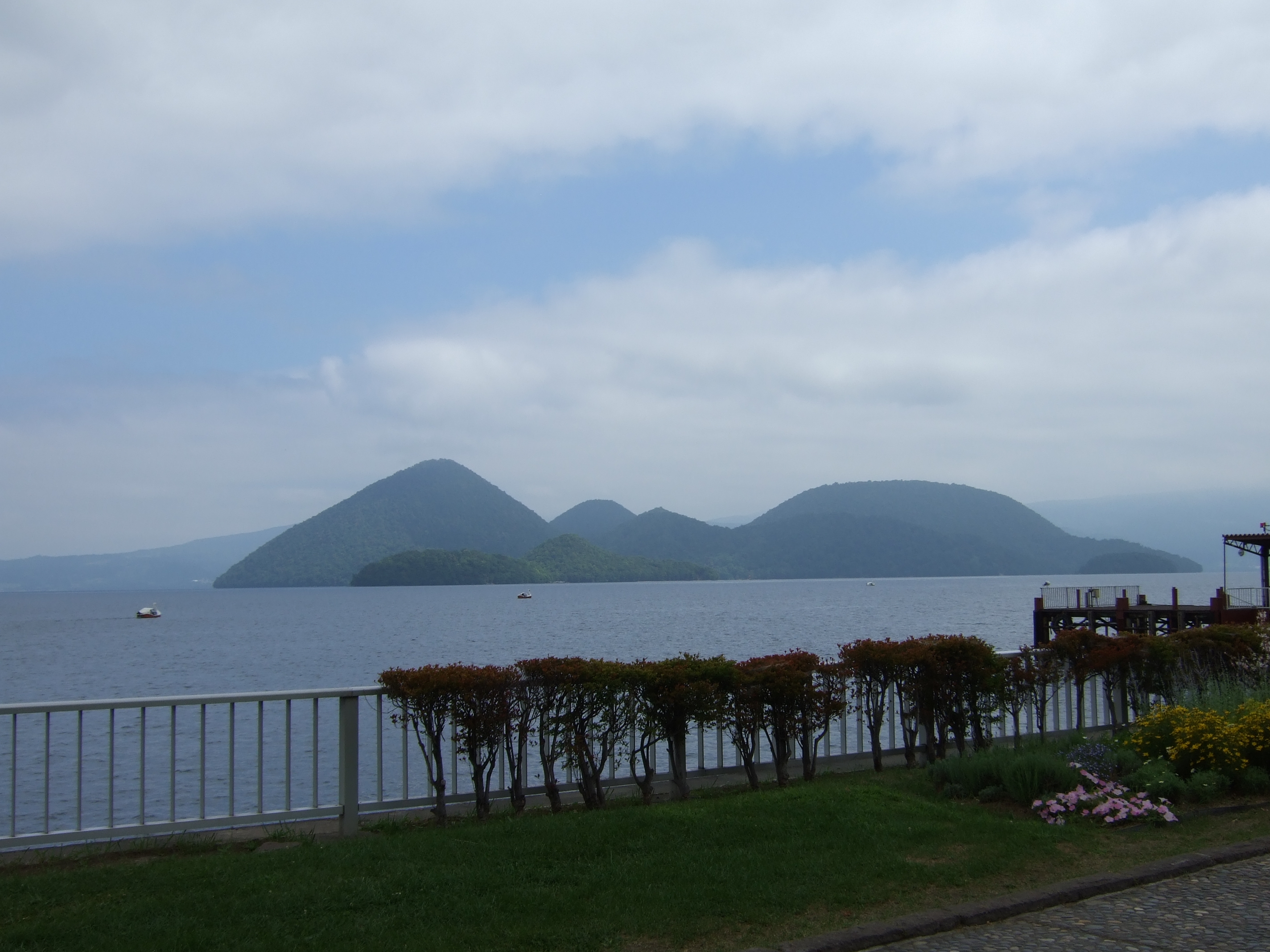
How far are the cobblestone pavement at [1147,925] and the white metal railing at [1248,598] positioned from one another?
32.8 metres

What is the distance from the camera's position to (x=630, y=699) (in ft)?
Answer: 28.3

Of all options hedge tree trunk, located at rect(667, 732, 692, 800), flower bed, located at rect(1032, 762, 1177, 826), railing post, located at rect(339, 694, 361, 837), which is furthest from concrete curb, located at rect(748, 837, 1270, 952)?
railing post, located at rect(339, 694, 361, 837)

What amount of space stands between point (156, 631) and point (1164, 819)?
10226cm

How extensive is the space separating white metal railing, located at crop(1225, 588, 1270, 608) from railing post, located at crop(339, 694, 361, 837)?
34.3 m

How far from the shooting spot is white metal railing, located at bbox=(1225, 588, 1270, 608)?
35.7 m

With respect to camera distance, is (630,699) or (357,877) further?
(630,699)

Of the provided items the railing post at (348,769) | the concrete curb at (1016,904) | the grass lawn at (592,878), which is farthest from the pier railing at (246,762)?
the concrete curb at (1016,904)

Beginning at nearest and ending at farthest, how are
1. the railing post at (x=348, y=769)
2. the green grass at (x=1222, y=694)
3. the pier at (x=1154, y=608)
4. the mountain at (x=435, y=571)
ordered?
the railing post at (x=348, y=769) < the green grass at (x=1222, y=694) < the pier at (x=1154, y=608) < the mountain at (x=435, y=571)

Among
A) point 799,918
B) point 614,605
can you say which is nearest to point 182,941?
point 799,918

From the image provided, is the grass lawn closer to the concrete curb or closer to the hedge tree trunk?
the concrete curb

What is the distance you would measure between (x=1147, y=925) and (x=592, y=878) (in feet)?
9.83

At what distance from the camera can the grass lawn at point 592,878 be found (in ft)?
17.2

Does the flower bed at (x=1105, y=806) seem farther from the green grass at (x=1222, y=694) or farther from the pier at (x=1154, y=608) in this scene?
the pier at (x=1154, y=608)

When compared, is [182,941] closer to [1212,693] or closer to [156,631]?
[1212,693]
